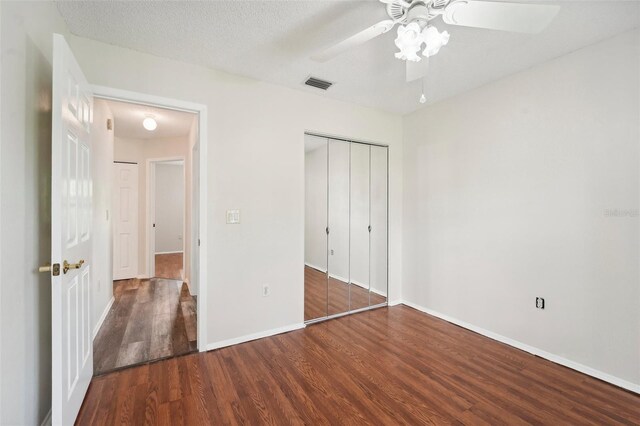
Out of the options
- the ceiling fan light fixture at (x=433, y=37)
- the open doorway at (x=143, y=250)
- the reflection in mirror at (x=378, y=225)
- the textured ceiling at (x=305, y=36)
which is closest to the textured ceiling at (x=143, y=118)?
the open doorway at (x=143, y=250)

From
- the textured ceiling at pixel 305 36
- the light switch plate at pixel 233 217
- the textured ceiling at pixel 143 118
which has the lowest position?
the light switch plate at pixel 233 217

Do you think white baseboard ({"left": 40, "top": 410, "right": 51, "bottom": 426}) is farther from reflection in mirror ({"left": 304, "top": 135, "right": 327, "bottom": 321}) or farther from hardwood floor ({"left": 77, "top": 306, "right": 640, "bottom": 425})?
reflection in mirror ({"left": 304, "top": 135, "right": 327, "bottom": 321})

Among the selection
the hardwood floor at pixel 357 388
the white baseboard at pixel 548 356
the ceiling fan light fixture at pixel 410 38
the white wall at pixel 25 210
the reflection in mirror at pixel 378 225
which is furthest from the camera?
the reflection in mirror at pixel 378 225

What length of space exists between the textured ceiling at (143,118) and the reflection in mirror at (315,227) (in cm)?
146

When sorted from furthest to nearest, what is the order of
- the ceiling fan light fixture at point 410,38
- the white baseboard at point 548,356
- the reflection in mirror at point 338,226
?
the reflection in mirror at point 338,226, the white baseboard at point 548,356, the ceiling fan light fixture at point 410,38

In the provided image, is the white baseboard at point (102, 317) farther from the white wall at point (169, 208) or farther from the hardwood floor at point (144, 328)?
the white wall at point (169, 208)

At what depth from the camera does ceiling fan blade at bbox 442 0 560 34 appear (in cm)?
127

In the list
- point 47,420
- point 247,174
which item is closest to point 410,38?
point 247,174

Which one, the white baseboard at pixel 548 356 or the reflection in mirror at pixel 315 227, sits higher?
the reflection in mirror at pixel 315 227

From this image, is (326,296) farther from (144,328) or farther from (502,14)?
(502,14)

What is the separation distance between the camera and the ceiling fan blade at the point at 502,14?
4.17 feet

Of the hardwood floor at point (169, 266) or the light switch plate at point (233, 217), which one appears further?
the hardwood floor at point (169, 266)

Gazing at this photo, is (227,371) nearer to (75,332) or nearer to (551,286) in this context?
(75,332)

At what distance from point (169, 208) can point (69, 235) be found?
709 centimetres
